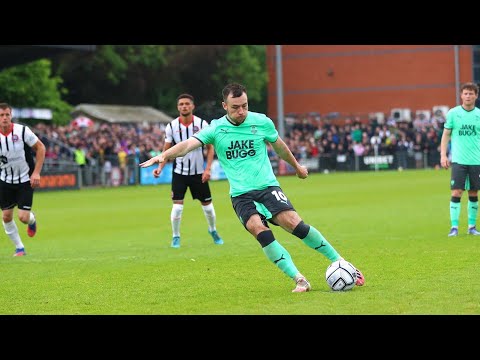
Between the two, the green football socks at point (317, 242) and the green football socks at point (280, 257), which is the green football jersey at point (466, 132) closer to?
the green football socks at point (317, 242)

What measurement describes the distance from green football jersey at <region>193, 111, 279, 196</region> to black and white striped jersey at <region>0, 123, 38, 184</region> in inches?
216

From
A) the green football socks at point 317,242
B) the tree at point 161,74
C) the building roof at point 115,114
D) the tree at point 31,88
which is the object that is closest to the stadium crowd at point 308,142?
the building roof at point 115,114

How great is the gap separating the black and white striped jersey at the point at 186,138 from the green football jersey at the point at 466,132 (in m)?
4.34

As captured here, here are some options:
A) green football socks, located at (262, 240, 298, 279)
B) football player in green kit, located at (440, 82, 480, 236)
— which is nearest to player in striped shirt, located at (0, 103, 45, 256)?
green football socks, located at (262, 240, 298, 279)

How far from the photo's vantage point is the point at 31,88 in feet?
179

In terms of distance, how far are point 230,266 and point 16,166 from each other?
4613 millimetres

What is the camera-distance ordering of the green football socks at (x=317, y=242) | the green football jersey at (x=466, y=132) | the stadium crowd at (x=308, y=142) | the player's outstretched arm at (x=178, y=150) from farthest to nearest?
1. the stadium crowd at (x=308, y=142)
2. the green football jersey at (x=466, y=132)
3. the green football socks at (x=317, y=242)
4. the player's outstretched arm at (x=178, y=150)

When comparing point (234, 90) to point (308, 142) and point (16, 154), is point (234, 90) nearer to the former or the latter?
point (16, 154)

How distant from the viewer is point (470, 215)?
1562cm

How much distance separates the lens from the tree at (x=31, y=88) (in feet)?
174

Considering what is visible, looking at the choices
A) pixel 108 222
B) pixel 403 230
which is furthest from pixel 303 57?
pixel 403 230

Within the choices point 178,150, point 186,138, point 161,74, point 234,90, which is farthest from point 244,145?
point 161,74
